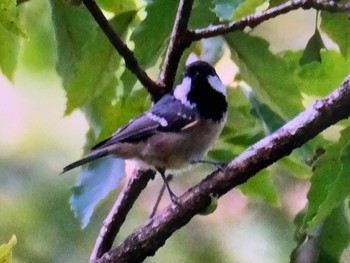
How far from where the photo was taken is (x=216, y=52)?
0.66m

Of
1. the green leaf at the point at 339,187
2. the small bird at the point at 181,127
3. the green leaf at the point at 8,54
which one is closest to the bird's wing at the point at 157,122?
the small bird at the point at 181,127

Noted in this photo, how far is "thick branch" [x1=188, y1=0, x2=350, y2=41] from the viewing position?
1.52 ft

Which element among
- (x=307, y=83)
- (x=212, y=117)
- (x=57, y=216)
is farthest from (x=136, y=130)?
(x=57, y=216)

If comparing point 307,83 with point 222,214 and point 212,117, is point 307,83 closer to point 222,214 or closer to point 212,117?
point 212,117

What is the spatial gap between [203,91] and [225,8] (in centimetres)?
29

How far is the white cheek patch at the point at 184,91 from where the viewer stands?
2.20 ft

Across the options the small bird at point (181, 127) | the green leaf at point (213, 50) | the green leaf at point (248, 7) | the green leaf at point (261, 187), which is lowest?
the green leaf at point (261, 187)

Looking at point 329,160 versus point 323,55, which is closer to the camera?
point 329,160

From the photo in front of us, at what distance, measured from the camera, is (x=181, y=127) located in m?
0.70

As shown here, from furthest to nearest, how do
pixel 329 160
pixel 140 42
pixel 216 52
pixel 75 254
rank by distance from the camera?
pixel 75 254 → pixel 216 52 → pixel 140 42 → pixel 329 160

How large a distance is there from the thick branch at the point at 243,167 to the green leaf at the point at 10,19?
0.19 meters

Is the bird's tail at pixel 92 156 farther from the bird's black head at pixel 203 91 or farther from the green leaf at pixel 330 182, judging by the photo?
the green leaf at pixel 330 182

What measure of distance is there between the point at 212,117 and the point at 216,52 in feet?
0.22

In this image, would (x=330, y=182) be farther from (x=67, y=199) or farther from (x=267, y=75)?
(x=67, y=199)
